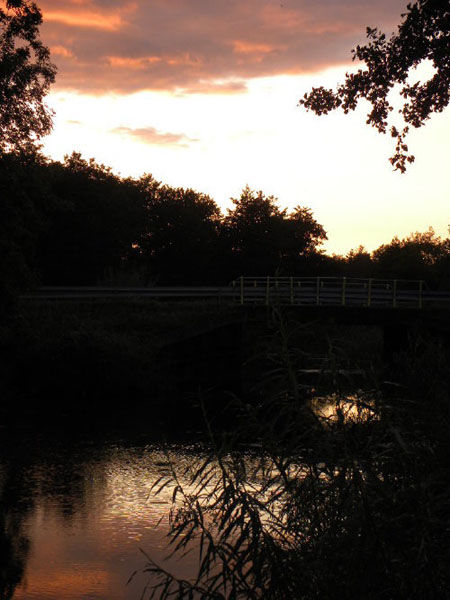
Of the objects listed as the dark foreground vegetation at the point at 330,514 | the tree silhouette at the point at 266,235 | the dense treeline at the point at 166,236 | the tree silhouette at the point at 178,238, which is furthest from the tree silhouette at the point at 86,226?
the dark foreground vegetation at the point at 330,514

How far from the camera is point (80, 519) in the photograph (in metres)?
14.1

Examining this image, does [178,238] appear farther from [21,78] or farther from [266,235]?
[21,78]

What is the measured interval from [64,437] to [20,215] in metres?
8.18

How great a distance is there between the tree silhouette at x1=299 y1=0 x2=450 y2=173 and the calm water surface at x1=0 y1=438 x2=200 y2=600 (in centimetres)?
886

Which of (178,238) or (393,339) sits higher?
(178,238)

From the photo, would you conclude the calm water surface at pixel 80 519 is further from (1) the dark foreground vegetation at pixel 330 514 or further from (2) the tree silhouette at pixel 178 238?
(2) the tree silhouette at pixel 178 238

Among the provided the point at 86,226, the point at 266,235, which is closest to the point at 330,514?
the point at 86,226

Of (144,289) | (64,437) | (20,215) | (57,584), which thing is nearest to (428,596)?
(57,584)

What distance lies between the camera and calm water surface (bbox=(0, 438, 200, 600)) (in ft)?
36.0

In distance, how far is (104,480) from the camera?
16984 millimetres

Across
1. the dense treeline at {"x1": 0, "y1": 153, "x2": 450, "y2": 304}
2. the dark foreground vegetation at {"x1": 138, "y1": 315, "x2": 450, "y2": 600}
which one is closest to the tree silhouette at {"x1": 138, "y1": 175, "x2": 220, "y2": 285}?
the dense treeline at {"x1": 0, "y1": 153, "x2": 450, "y2": 304}

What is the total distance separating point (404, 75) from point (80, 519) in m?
11.8

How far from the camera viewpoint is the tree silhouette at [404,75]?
17.6 meters

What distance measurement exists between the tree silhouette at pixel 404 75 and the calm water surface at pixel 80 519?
886 cm
